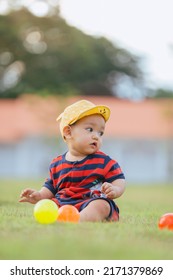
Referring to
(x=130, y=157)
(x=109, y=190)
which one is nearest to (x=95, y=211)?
(x=109, y=190)

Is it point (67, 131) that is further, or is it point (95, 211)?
point (67, 131)

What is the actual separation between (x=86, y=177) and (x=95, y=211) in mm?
412

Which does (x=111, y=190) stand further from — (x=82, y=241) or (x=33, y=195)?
(x=82, y=241)

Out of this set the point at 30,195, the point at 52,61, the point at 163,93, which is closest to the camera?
the point at 30,195

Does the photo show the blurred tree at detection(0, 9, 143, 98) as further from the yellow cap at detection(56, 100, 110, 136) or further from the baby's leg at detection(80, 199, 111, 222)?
the baby's leg at detection(80, 199, 111, 222)

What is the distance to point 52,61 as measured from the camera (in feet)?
148

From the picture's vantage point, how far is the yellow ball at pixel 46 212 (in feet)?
16.4

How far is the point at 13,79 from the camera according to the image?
4319 centimetres

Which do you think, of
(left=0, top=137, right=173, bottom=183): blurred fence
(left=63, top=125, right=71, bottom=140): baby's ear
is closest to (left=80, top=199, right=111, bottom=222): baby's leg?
(left=63, top=125, right=71, bottom=140): baby's ear

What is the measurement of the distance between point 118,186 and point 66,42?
41.5 metres

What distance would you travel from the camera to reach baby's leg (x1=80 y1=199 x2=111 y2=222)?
5.25m

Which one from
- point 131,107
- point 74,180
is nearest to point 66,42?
point 131,107

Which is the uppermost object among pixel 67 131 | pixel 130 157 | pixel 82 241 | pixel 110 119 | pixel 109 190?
pixel 110 119
